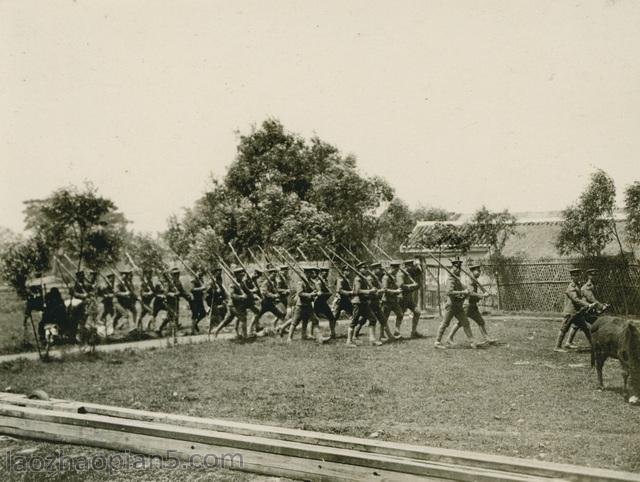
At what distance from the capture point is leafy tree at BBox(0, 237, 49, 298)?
16.1 m

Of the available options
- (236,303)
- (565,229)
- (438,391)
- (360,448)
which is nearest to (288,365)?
(438,391)

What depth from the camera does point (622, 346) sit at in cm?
751

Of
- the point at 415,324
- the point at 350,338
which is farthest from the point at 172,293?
the point at 415,324

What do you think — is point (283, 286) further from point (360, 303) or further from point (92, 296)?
point (92, 296)

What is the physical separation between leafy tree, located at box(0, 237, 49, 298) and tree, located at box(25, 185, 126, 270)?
2.71 feet

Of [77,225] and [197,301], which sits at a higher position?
[77,225]

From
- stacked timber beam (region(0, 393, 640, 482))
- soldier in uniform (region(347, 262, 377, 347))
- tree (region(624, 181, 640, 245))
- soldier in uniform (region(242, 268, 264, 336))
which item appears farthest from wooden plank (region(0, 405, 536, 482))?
tree (region(624, 181, 640, 245))

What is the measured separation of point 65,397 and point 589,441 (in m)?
7.07

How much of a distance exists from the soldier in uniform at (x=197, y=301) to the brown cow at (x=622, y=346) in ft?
36.6

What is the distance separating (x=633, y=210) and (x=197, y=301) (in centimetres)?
1148

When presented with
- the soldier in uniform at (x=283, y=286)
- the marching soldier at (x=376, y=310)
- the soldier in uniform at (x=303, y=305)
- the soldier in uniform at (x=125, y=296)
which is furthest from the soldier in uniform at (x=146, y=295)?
the marching soldier at (x=376, y=310)

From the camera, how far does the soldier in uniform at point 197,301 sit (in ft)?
54.7

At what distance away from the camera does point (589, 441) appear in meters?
5.77

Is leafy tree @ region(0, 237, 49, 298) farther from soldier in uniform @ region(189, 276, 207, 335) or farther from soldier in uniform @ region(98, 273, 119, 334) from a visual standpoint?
soldier in uniform @ region(189, 276, 207, 335)
